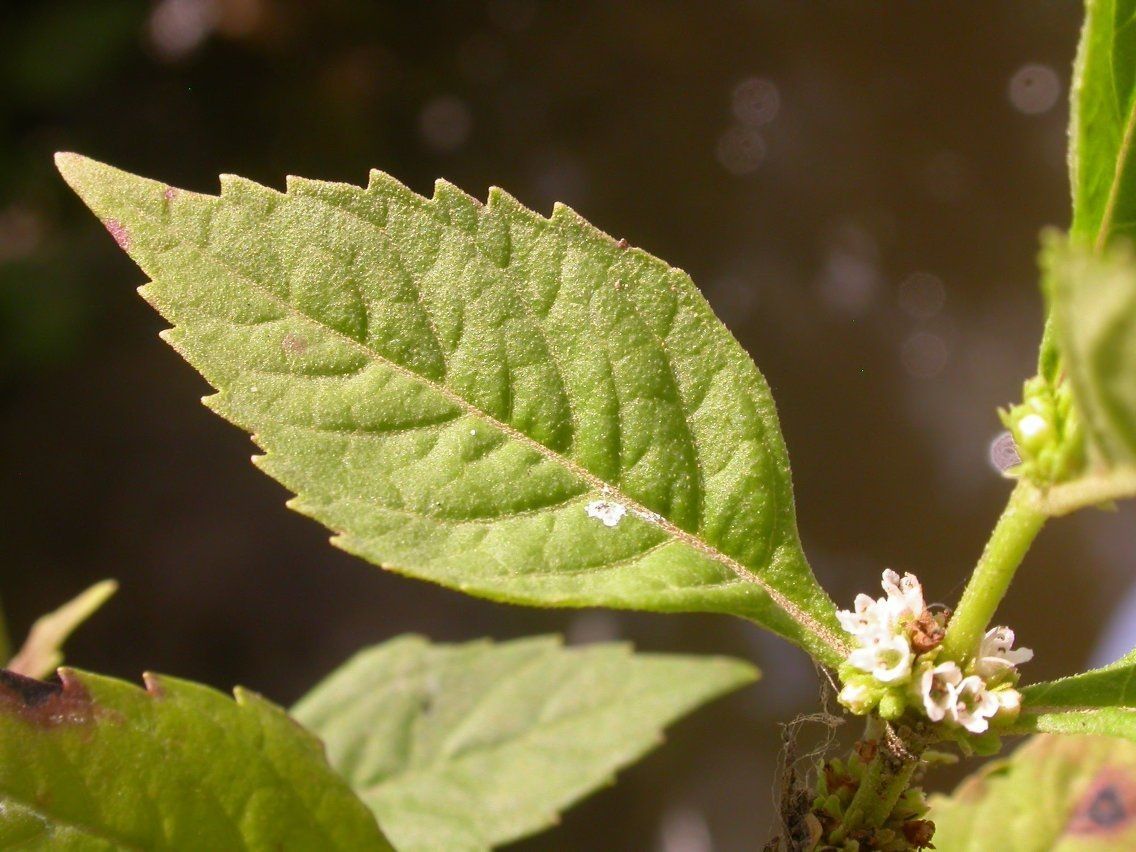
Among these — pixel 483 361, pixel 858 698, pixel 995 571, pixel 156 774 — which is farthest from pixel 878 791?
pixel 156 774

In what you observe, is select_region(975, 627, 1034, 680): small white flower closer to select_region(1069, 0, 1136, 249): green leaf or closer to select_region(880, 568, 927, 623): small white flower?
select_region(880, 568, 927, 623): small white flower

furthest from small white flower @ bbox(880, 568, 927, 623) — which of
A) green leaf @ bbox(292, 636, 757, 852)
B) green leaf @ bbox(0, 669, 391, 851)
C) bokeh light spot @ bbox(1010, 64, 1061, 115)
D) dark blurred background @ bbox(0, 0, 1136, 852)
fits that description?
bokeh light spot @ bbox(1010, 64, 1061, 115)

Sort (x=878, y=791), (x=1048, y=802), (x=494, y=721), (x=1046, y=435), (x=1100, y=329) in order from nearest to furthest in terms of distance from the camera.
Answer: (x=1100, y=329)
(x=1046, y=435)
(x=878, y=791)
(x=1048, y=802)
(x=494, y=721)

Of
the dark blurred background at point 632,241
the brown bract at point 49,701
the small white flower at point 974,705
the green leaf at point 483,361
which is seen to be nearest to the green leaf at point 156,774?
the brown bract at point 49,701

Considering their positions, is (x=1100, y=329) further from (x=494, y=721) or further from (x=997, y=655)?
(x=494, y=721)

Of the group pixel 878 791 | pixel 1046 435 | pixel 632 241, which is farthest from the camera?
pixel 632 241

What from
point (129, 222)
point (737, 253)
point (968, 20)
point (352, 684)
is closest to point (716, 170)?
point (737, 253)

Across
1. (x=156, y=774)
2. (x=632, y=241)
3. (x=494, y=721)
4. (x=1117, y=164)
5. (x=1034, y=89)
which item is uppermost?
(x=1034, y=89)
